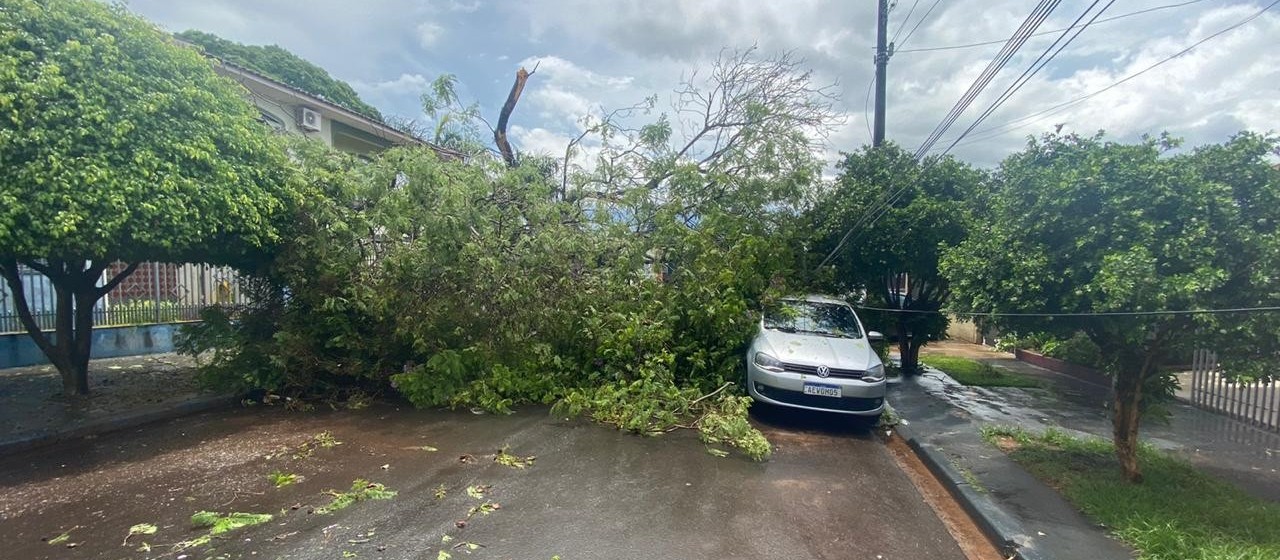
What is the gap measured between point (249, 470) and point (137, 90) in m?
3.58

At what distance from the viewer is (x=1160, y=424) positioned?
751cm

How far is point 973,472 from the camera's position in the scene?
572cm

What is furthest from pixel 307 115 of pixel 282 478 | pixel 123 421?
pixel 282 478

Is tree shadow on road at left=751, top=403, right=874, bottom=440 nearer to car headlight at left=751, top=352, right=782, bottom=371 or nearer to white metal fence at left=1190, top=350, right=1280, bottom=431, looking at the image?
car headlight at left=751, top=352, right=782, bottom=371

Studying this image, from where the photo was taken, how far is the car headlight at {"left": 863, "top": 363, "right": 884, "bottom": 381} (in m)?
7.27

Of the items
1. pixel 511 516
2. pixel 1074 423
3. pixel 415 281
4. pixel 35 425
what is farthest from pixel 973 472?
pixel 35 425

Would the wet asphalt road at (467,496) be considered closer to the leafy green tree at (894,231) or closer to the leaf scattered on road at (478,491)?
the leaf scattered on road at (478,491)

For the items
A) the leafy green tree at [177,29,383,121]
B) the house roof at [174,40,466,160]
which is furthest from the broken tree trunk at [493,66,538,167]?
the leafy green tree at [177,29,383,121]

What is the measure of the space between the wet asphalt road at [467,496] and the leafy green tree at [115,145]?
2.00m

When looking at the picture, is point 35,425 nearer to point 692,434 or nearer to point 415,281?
point 415,281

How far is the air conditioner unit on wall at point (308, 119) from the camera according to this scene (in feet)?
43.8

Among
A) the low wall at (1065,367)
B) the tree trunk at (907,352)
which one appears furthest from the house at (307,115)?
the low wall at (1065,367)

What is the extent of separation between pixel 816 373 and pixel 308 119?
39.9 ft

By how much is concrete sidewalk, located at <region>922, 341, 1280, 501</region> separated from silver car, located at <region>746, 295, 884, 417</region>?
184 centimetres
